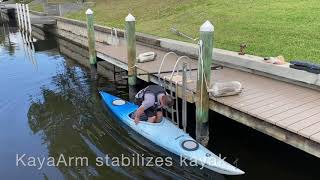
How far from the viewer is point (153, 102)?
361 inches

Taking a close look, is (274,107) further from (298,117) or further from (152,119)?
(152,119)

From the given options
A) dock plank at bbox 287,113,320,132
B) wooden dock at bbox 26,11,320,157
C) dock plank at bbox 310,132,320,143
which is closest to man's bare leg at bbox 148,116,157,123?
wooden dock at bbox 26,11,320,157

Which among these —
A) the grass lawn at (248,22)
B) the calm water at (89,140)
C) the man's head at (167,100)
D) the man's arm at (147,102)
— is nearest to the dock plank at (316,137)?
the calm water at (89,140)

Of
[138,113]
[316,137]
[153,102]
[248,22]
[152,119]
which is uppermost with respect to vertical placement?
[248,22]

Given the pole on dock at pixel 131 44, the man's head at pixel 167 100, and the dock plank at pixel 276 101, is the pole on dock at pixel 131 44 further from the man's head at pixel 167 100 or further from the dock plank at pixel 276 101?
the man's head at pixel 167 100

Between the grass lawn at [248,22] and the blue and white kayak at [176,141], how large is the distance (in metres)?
4.19

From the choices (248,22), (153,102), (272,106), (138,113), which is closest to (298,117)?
(272,106)

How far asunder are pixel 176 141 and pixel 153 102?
46.9 inches

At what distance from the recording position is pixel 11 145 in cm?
987

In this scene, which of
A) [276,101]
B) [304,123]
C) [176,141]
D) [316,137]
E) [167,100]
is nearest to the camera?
[316,137]

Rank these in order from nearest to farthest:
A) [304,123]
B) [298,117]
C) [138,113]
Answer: [304,123] → [298,117] → [138,113]

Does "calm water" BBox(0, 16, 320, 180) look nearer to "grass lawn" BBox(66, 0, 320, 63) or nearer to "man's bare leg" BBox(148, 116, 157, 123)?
"man's bare leg" BBox(148, 116, 157, 123)

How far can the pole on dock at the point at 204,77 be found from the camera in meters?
8.05

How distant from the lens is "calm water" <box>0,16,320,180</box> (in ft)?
27.0
